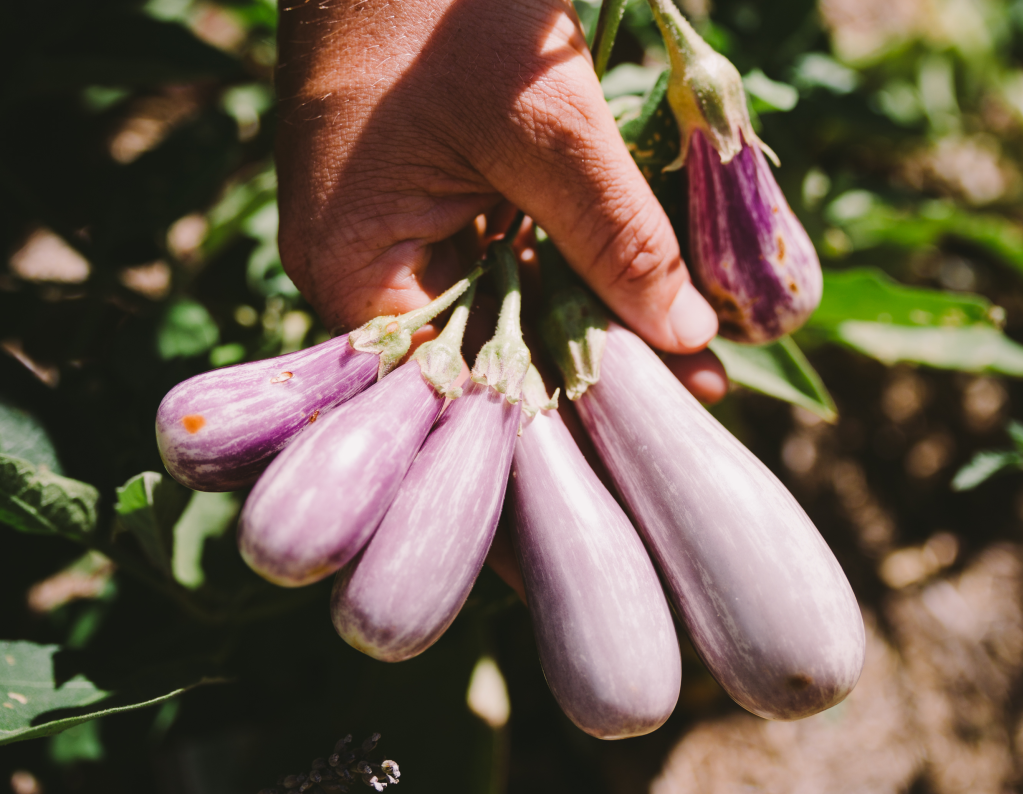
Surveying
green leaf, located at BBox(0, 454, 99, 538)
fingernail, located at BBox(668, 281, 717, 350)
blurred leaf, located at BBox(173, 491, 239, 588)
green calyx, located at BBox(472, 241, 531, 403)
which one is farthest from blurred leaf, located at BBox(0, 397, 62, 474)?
fingernail, located at BBox(668, 281, 717, 350)

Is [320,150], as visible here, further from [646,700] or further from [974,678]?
[974,678]

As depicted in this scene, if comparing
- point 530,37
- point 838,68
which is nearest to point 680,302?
point 530,37

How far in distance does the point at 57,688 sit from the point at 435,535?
57 cm

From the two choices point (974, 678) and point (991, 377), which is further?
point (991, 377)

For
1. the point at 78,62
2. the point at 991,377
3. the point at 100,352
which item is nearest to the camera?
the point at 78,62

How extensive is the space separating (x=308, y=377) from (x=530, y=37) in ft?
1.45

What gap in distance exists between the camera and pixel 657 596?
0.67 meters

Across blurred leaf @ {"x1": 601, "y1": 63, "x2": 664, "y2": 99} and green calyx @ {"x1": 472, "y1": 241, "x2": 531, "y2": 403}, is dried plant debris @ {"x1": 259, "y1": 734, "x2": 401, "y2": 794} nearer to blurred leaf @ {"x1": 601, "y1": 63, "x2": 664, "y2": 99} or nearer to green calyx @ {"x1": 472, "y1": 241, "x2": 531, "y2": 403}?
green calyx @ {"x1": 472, "y1": 241, "x2": 531, "y2": 403}

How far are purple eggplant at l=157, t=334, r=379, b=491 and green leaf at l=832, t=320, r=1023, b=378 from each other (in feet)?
3.37

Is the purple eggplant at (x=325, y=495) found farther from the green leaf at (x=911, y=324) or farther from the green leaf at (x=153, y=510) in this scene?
the green leaf at (x=911, y=324)

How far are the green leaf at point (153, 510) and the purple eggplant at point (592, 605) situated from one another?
1.44 feet

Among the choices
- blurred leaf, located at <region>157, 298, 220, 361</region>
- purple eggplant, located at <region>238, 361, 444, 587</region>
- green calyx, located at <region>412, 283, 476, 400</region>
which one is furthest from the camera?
blurred leaf, located at <region>157, 298, 220, 361</region>

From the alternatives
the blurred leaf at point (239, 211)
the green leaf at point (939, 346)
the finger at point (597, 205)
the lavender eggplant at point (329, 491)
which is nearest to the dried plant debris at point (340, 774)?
the lavender eggplant at point (329, 491)

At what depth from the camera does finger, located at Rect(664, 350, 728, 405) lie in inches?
38.2
